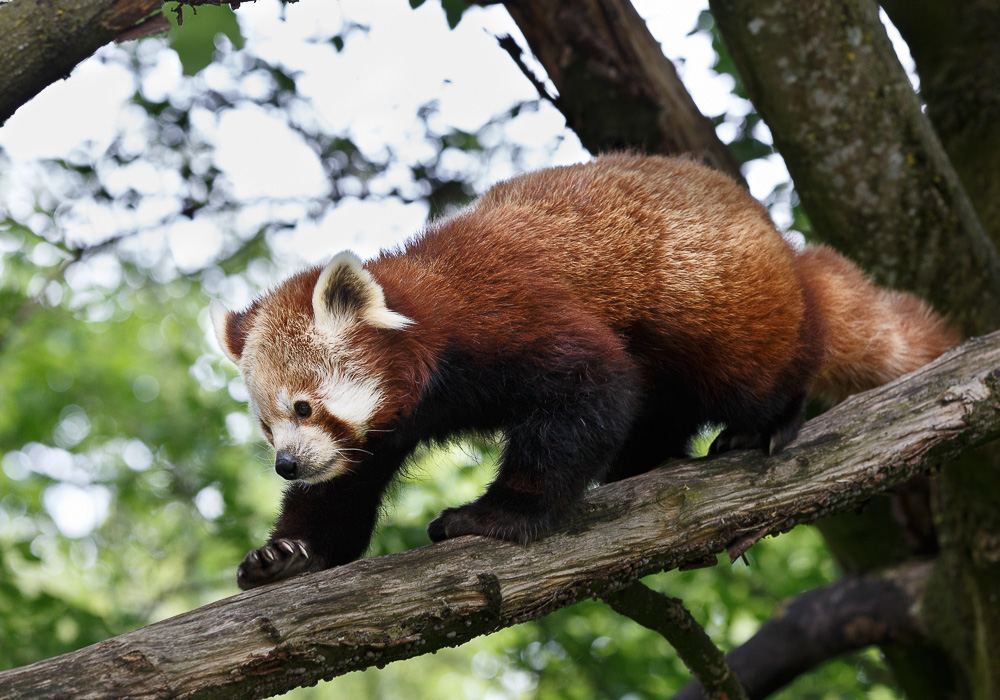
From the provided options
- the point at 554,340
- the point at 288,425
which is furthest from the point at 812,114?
the point at 288,425

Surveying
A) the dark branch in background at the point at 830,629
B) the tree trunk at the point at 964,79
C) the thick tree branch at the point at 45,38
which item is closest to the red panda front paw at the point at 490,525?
the thick tree branch at the point at 45,38

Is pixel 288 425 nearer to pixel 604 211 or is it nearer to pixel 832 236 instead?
pixel 604 211

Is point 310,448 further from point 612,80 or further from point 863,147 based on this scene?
point 863,147

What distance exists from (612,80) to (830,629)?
357cm

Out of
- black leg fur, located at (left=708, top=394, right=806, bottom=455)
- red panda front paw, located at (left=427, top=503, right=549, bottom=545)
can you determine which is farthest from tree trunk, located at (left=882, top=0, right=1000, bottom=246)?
red panda front paw, located at (left=427, top=503, right=549, bottom=545)

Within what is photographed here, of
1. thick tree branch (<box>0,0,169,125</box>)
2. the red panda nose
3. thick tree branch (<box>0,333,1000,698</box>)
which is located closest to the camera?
thick tree branch (<box>0,333,1000,698</box>)

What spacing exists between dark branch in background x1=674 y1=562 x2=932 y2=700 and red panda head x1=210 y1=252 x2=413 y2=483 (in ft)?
10.4

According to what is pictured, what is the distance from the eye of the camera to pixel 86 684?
2.11m

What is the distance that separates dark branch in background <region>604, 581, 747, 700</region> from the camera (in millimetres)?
3105

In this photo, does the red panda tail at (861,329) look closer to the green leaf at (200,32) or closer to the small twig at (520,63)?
the small twig at (520,63)

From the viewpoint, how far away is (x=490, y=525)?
280cm

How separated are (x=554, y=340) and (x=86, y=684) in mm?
1740

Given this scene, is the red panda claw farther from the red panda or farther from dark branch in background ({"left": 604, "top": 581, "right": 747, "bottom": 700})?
dark branch in background ({"left": 604, "top": 581, "right": 747, "bottom": 700})

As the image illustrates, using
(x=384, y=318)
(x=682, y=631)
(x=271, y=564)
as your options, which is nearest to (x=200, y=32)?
(x=384, y=318)
